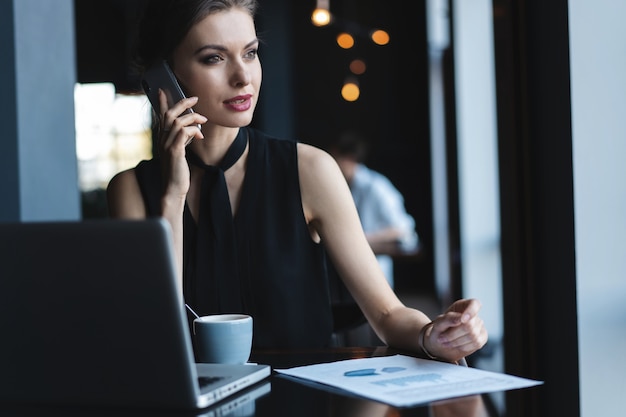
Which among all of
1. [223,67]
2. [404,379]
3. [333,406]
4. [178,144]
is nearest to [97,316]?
[333,406]

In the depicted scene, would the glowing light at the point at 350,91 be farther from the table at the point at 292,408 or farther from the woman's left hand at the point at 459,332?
the table at the point at 292,408

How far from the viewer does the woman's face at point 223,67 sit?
1.94m

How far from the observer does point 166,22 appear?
2.10m

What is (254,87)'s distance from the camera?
6.46 feet

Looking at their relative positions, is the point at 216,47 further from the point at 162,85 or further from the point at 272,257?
the point at 272,257

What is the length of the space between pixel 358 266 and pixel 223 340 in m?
0.66

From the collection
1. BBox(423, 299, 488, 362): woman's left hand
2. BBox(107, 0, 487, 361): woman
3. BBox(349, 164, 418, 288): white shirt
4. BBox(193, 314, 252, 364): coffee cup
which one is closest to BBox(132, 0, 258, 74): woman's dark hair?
BBox(107, 0, 487, 361): woman

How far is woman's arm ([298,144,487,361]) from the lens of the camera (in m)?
1.46

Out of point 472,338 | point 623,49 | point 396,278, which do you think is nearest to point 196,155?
point 472,338

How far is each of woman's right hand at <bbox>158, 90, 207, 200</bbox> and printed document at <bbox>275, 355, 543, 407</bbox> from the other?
681 millimetres

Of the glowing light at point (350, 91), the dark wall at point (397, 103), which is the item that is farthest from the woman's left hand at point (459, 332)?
the dark wall at point (397, 103)

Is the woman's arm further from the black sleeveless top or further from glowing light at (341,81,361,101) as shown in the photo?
glowing light at (341,81,361,101)

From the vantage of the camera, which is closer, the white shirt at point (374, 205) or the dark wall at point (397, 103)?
the white shirt at point (374, 205)

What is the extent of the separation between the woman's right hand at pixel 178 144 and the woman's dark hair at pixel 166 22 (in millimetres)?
230
